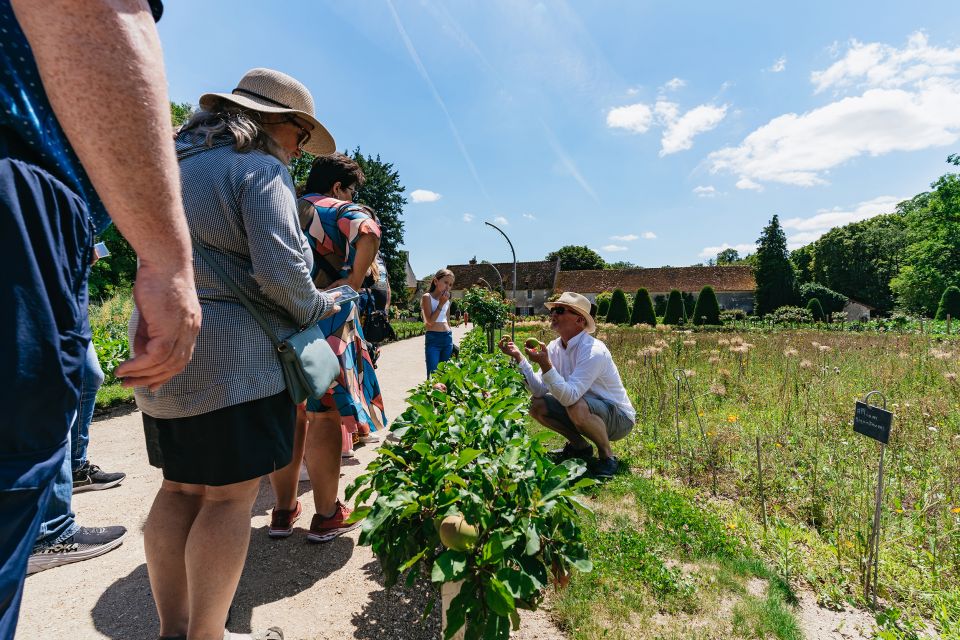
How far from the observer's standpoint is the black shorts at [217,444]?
1.48 meters

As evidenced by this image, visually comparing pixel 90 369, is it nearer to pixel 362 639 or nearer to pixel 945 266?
pixel 362 639

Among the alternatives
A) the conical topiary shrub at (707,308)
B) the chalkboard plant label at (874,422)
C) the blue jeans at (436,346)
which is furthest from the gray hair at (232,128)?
the conical topiary shrub at (707,308)

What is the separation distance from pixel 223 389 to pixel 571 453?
3.36 m

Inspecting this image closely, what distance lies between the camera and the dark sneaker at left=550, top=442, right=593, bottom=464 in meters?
4.15

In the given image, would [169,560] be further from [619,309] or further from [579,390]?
[619,309]

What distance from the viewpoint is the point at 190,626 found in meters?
1.45

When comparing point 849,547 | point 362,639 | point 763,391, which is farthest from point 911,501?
point 362,639

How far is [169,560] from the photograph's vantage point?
153 cm

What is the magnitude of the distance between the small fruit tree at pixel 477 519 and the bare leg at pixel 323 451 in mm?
504

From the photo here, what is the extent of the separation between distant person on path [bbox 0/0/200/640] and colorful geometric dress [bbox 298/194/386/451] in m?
1.56

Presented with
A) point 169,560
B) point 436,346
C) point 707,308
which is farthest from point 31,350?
point 707,308

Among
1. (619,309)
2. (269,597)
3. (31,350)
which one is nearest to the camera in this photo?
(31,350)

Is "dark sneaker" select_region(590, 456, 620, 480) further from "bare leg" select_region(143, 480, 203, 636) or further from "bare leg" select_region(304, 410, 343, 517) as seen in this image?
"bare leg" select_region(143, 480, 203, 636)

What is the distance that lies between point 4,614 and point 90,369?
281 centimetres
